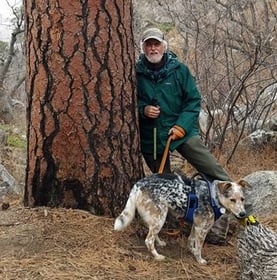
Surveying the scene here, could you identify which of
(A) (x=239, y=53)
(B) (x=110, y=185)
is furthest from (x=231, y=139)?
(B) (x=110, y=185)

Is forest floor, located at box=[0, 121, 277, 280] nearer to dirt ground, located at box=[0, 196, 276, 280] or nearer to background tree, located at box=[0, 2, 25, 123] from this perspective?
dirt ground, located at box=[0, 196, 276, 280]

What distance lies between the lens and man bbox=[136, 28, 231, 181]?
5.29 metres

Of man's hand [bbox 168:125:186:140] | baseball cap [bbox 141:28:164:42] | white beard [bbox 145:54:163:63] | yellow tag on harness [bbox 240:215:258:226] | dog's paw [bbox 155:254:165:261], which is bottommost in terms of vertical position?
dog's paw [bbox 155:254:165:261]

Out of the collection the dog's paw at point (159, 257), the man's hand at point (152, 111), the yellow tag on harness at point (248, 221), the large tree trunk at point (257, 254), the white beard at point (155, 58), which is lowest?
the dog's paw at point (159, 257)

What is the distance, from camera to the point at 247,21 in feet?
31.9

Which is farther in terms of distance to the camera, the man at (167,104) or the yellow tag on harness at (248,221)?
the man at (167,104)

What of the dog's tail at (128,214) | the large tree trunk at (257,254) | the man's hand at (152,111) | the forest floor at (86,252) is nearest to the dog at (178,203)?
the dog's tail at (128,214)

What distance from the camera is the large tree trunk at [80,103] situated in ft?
16.2

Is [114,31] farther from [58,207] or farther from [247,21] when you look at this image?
[247,21]

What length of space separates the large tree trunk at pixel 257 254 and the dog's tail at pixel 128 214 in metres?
0.92

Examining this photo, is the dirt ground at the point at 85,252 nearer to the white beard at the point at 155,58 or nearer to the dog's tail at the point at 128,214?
the dog's tail at the point at 128,214

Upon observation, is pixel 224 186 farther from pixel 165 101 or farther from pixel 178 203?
pixel 165 101

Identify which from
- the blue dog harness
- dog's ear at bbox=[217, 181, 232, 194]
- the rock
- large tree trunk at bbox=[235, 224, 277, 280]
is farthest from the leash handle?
the rock

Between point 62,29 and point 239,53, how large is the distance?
17.4 feet
